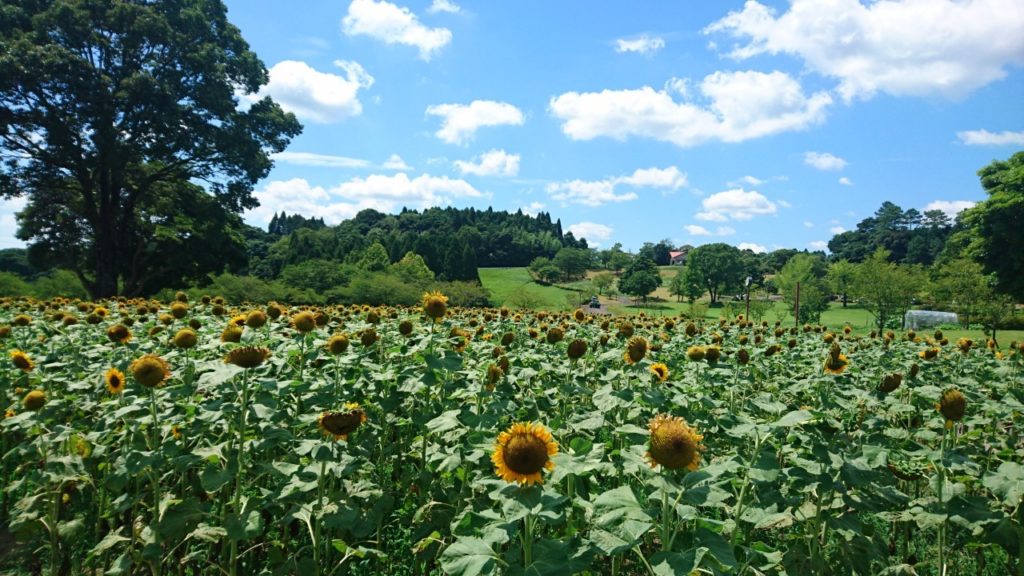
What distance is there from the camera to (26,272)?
159 feet

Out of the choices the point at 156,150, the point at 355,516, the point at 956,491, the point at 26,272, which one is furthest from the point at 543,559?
the point at 26,272

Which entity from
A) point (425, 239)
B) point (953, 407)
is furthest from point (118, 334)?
point (425, 239)

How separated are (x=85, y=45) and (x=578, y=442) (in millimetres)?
32754

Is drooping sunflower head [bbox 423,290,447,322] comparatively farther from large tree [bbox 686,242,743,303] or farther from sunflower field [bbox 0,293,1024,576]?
large tree [bbox 686,242,743,303]

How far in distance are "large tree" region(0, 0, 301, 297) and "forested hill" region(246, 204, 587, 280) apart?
2222 cm

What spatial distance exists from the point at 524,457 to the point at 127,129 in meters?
30.8

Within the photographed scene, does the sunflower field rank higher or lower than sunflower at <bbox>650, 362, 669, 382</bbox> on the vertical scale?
lower

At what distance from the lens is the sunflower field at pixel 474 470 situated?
1833 mm

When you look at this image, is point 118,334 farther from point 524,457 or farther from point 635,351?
point 635,351

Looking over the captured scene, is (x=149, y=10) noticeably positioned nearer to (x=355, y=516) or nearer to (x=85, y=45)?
(x=85, y=45)

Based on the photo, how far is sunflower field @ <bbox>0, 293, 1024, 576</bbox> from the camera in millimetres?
1833

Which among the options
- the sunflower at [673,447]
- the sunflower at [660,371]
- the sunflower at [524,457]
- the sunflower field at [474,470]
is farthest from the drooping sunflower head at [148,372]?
the sunflower at [660,371]

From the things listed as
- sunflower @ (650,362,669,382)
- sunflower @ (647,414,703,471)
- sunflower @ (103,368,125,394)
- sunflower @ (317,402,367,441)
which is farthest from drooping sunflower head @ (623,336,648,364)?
sunflower @ (103,368,125,394)

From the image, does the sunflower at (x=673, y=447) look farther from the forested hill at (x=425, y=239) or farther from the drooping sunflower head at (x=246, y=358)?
the forested hill at (x=425, y=239)
